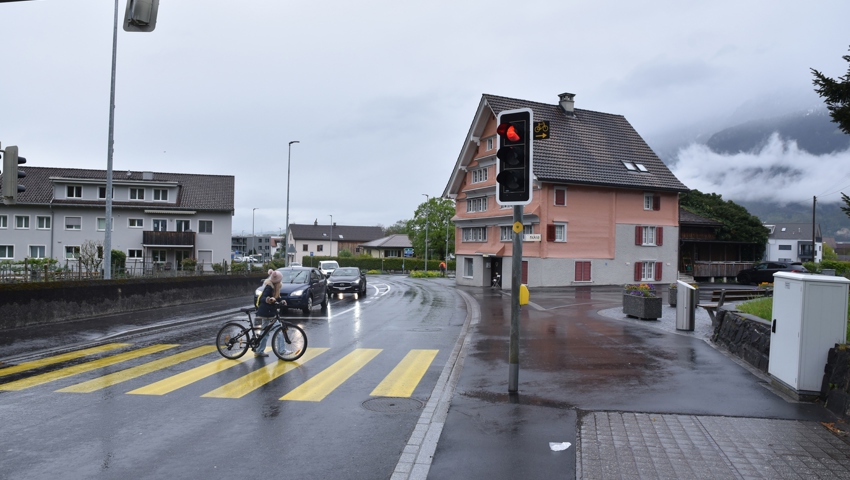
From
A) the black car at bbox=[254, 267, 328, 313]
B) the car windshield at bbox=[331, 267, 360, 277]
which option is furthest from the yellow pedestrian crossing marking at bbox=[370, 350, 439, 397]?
the car windshield at bbox=[331, 267, 360, 277]

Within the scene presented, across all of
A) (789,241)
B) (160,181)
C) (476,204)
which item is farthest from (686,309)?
(789,241)

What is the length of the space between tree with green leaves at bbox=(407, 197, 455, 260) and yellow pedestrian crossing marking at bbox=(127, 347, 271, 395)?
76051 millimetres

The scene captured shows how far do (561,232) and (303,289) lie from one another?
22977 mm

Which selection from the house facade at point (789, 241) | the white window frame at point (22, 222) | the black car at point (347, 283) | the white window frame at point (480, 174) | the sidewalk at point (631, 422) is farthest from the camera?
the house facade at point (789, 241)

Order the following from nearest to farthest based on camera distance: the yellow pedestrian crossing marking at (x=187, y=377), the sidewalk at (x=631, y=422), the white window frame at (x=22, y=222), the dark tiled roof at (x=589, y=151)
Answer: the sidewalk at (x=631, y=422), the yellow pedestrian crossing marking at (x=187, y=377), the dark tiled roof at (x=589, y=151), the white window frame at (x=22, y=222)

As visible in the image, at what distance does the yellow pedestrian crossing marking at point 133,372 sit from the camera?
8.91 metres

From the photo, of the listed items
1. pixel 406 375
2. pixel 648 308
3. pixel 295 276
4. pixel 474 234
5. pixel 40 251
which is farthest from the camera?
pixel 40 251

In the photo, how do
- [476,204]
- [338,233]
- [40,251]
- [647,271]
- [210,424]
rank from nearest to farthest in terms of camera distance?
[210,424], [647,271], [476,204], [40,251], [338,233]

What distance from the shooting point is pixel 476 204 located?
1842 inches

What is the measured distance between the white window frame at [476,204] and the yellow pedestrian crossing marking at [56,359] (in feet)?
112

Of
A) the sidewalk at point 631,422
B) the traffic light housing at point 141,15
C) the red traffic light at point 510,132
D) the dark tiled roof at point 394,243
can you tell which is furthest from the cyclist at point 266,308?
the dark tiled roof at point 394,243

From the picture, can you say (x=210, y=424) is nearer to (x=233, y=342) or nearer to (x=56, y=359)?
(x=233, y=342)

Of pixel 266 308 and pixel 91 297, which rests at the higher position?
pixel 266 308

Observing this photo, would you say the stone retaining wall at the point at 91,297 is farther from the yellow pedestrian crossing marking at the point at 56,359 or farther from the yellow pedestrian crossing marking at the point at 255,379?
the yellow pedestrian crossing marking at the point at 255,379
